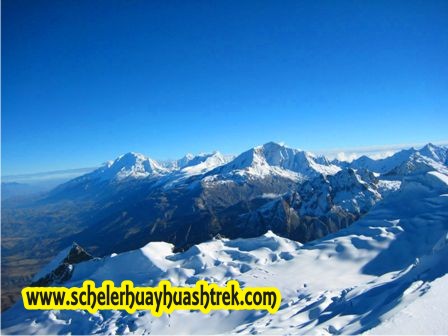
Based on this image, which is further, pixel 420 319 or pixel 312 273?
pixel 312 273

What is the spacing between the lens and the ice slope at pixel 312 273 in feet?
140

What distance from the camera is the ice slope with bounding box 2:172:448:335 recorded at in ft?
140

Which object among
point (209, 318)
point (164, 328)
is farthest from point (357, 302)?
point (164, 328)

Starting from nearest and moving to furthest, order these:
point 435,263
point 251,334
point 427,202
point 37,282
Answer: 1. point 435,263
2. point 251,334
3. point 37,282
4. point 427,202

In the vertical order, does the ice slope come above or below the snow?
below

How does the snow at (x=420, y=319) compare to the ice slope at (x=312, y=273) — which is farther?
the ice slope at (x=312, y=273)

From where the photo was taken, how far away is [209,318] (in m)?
66.2

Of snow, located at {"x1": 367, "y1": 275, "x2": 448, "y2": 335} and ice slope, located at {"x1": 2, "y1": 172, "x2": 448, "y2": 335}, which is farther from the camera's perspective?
ice slope, located at {"x1": 2, "y1": 172, "x2": 448, "y2": 335}

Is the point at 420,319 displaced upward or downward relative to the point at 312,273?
upward

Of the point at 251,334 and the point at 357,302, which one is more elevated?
the point at 357,302

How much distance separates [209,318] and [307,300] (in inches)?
712

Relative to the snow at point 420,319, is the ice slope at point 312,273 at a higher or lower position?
lower

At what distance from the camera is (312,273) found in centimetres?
8169

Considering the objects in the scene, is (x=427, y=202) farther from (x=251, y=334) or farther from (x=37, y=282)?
(x=37, y=282)
